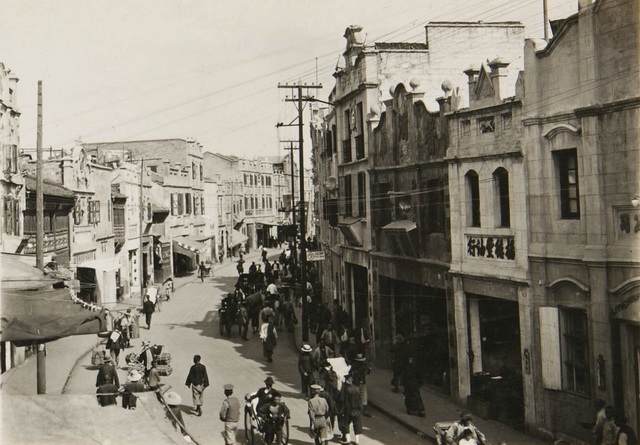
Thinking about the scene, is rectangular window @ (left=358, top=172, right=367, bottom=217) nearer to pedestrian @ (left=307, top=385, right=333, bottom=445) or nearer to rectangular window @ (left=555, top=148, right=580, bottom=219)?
rectangular window @ (left=555, top=148, right=580, bottom=219)

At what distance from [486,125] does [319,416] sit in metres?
8.71

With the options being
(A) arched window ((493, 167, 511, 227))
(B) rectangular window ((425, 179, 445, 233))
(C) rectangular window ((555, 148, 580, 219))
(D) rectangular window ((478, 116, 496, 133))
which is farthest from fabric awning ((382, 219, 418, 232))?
(C) rectangular window ((555, 148, 580, 219))

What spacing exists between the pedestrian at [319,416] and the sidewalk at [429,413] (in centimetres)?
291

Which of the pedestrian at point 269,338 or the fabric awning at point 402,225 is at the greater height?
the fabric awning at point 402,225

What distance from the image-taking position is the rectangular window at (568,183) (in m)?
14.7

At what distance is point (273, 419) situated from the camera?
14.2 m

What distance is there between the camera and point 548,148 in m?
15.2

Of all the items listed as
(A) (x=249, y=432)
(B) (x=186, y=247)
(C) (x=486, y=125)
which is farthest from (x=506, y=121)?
(B) (x=186, y=247)

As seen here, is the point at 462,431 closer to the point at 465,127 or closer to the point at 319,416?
the point at 319,416

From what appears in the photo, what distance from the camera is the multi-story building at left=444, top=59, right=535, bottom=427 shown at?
1616 cm

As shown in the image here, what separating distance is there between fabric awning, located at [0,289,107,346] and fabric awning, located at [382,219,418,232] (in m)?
11.5

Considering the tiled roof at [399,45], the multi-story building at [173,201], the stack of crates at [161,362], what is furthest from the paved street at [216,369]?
the tiled roof at [399,45]

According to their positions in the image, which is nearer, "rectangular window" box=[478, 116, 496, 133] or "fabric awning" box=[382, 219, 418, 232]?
"rectangular window" box=[478, 116, 496, 133]

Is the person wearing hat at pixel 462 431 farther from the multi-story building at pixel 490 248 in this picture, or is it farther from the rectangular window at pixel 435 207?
the rectangular window at pixel 435 207
